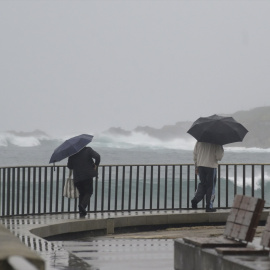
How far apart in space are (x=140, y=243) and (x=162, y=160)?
432 feet

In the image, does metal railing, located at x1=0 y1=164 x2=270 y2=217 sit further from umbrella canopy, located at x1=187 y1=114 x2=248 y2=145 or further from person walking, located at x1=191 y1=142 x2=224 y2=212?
umbrella canopy, located at x1=187 y1=114 x2=248 y2=145

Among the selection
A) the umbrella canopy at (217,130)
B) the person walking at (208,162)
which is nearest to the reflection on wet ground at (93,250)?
the person walking at (208,162)

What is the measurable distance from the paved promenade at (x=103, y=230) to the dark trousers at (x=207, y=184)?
0.31 meters

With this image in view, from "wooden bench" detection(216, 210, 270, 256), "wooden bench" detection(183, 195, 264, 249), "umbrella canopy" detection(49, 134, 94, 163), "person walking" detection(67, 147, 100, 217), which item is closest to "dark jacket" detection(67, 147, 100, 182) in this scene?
"person walking" detection(67, 147, 100, 217)

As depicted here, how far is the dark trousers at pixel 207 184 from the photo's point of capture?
20.0m

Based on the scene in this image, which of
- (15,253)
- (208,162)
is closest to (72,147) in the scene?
(208,162)

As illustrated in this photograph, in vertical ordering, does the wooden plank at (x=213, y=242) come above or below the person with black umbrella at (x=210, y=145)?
below

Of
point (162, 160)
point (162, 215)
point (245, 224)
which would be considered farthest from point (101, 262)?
point (162, 160)

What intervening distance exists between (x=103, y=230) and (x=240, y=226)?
7.88 m

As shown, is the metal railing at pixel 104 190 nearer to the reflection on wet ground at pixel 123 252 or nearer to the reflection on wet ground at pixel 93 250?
the reflection on wet ground at pixel 93 250

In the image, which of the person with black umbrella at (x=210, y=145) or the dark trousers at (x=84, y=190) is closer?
the dark trousers at (x=84, y=190)

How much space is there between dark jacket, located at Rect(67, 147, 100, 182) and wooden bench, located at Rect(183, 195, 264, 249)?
24.9ft

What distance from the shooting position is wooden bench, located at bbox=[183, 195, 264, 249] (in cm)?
1057

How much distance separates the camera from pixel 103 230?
60.6ft
